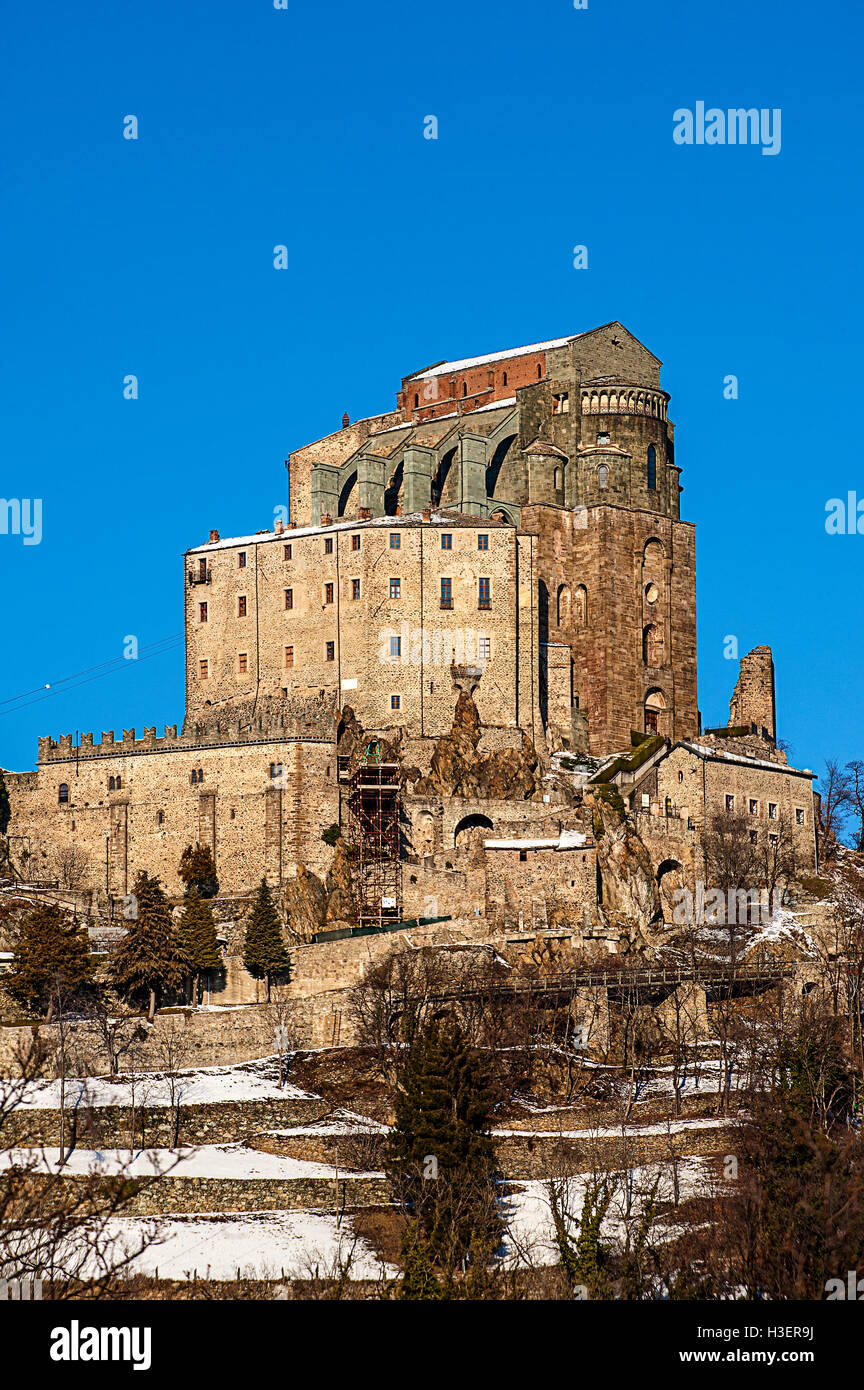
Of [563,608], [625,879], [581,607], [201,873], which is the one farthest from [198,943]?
[581,607]

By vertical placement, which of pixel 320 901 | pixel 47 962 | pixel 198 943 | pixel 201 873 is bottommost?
pixel 47 962

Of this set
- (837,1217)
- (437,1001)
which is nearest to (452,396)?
(437,1001)

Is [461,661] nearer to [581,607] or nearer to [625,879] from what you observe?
[581,607]

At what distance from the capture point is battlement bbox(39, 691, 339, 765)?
7719 cm

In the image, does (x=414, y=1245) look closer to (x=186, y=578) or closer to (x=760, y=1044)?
(x=760, y=1044)

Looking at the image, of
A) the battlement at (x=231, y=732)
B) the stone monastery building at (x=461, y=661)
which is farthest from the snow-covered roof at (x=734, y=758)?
the battlement at (x=231, y=732)

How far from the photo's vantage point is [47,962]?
63312mm

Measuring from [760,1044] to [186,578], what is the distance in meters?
39.8

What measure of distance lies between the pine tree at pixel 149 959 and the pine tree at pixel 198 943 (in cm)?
69

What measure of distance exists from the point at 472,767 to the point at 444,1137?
101ft

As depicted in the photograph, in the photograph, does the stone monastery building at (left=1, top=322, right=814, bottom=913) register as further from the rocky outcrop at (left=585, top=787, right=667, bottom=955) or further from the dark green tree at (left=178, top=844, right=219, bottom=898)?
the rocky outcrop at (left=585, top=787, right=667, bottom=955)

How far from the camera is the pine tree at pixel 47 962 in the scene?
6288 cm

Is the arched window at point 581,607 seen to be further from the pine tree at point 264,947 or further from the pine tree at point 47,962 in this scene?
the pine tree at point 47,962

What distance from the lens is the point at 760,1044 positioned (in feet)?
207
